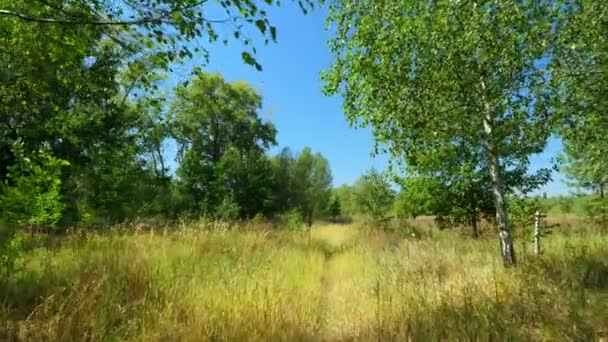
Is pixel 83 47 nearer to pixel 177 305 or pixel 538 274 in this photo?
pixel 177 305

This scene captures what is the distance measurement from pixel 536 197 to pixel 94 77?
36.8 feet

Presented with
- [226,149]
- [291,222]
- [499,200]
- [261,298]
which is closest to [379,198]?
[291,222]

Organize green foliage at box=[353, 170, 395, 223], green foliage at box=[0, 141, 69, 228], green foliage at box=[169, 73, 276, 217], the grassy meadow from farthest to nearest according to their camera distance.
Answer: green foliage at box=[169, 73, 276, 217]
green foliage at box=[353, 170, 395, 223]
green foliage at box=[0, 141, 69, 228]
the grassy meadow

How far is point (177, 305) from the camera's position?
169 inches

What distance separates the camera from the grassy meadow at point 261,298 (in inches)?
145

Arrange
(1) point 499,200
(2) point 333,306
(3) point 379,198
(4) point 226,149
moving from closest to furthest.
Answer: (2) point 333,306
(1) point 499,200
(3) point 379,198
(4) point 226,149

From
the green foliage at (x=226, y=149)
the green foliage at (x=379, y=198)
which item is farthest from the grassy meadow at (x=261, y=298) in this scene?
the green foliage at (x=226, y=149)

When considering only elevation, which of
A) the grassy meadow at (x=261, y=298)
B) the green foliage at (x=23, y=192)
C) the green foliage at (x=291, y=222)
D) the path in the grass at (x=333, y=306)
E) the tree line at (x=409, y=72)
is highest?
the tree line at (x=409, y=72)

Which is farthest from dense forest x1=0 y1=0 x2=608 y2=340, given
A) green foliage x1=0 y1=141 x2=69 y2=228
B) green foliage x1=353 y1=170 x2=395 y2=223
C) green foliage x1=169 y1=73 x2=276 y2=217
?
green foliage x1=169 y1=73 x2=276 y2=217

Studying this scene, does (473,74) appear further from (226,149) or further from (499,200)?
(226,149)

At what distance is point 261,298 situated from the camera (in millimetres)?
4516

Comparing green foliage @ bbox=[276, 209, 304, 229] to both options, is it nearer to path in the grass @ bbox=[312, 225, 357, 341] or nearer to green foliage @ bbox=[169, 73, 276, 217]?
path in the grass @ bbox=[312, 225, 357, 341]

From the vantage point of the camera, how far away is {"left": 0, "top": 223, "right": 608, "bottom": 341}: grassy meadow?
12.1 feet

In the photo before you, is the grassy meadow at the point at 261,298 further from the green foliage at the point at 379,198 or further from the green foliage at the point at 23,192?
the green foliage at the point at 379,198
